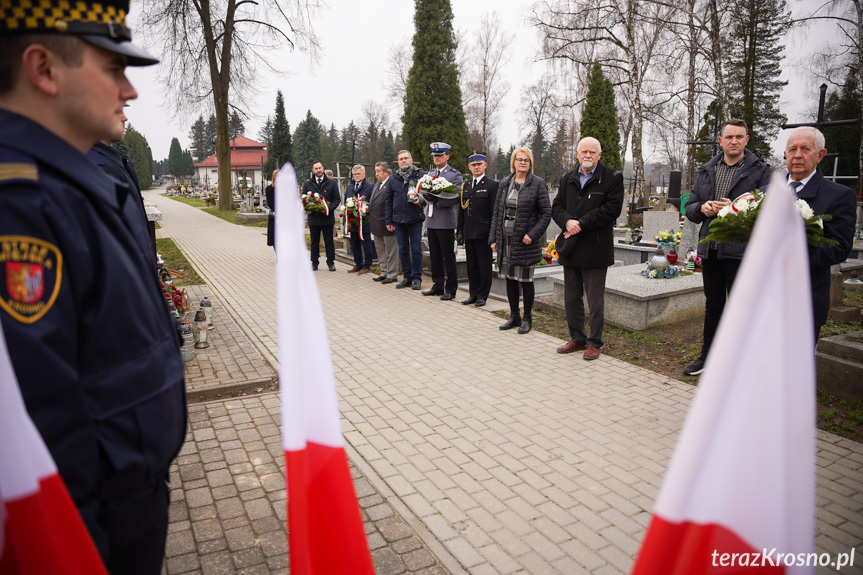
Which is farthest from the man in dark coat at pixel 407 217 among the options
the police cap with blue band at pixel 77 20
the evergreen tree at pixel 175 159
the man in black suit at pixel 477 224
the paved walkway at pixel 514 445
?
the evergreen tree at pixel 175 159

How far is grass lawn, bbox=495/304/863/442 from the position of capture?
458 cm

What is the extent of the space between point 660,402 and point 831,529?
1.91 meters

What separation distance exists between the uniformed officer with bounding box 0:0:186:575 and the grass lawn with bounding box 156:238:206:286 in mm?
10484

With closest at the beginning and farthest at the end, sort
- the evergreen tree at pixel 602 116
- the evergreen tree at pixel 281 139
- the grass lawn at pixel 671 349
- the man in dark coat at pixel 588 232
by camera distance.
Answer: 1. the grass lawn at pixel 671 349
2. the man in dark coat at pixel 588 232
3. the evergreen tree at pixel 602 116
4. the evergreen tree at pixel 281 139

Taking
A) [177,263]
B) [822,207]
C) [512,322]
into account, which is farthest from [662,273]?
[177,263]

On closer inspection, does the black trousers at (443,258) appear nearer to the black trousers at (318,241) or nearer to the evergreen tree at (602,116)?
the black trousers at (318,241)

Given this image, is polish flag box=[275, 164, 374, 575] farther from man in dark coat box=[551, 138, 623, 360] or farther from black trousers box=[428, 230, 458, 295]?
black trousers box=[428, 230, 458, 295]

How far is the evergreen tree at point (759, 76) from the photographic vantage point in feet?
106

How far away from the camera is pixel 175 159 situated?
126 m

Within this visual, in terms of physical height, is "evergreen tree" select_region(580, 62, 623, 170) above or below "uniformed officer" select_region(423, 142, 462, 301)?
above

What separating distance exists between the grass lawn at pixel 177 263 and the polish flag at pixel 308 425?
10.7 metres

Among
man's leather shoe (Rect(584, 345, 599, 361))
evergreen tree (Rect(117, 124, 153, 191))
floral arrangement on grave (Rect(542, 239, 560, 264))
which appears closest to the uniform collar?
man's leather shoe (Rect(584, 345, 599, 361))

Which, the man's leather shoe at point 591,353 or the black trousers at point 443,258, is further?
the black trousers at point 443,258

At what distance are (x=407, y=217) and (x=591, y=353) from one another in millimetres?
4877
